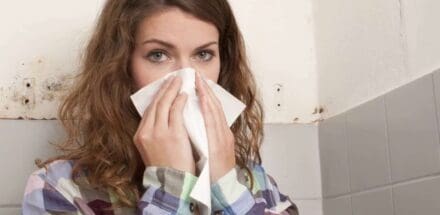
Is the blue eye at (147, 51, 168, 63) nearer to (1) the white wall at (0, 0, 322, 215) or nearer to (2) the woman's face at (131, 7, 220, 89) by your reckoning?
(2) the woman's face at (131, 7, 220, 89)

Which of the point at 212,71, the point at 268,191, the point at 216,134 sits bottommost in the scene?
the point at 268,191

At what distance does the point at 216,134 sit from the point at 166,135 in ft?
0.25

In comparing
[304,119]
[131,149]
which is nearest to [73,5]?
[131,149]

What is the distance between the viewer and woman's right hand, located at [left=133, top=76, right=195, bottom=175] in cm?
82

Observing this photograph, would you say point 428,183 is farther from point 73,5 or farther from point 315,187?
point 73,5

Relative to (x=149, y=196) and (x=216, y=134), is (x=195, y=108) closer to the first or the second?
(x=216, y=134)

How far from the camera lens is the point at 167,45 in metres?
0.92

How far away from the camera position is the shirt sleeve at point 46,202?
0.85m

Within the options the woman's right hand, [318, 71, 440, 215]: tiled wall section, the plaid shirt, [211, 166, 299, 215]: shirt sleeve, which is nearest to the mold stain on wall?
the plaid shirt

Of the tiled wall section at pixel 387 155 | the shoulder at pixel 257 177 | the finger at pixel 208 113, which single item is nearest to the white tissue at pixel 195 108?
the finger at pixel 208 113

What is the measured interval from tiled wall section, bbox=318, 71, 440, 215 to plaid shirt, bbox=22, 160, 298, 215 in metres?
0.21

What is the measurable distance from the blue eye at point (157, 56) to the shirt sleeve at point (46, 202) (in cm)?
25

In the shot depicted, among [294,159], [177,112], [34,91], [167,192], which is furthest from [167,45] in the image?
[294,159]

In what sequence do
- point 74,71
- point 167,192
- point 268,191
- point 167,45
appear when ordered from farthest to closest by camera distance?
point 74,71 → point 268,191 → point 167,45 → point 167,192
